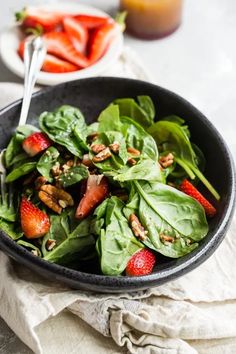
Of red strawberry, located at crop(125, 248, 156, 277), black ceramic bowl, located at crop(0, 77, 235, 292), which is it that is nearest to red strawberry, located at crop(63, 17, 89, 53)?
black ceramic bowl, located at crop(0, 77, 235, 292)

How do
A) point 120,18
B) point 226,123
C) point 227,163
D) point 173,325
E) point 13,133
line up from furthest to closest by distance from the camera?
point 120,18 → point 226,123 → point 13,133 → point 227,163 → point 173,325

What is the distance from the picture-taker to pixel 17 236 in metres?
1.52

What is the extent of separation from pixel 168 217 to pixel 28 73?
2.16ft

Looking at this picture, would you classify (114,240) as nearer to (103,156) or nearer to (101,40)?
(103,156)

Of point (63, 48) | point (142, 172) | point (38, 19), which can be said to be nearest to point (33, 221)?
point (142, 172)

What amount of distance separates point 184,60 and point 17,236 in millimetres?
1045

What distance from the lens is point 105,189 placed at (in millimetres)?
1542

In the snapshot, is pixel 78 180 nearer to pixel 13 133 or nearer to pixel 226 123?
pixel 13 133

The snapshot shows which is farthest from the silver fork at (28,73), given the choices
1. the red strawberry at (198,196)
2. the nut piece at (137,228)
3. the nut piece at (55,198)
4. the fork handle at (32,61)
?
the red strawberry at (198,196)

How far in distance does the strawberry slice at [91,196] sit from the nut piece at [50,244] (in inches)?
3.2

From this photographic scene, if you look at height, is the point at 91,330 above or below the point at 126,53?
below

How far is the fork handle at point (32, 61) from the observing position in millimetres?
1795

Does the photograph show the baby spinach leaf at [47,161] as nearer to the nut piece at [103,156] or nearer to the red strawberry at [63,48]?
the nut piece at [103,156]

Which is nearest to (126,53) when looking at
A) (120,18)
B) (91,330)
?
(120,18)
